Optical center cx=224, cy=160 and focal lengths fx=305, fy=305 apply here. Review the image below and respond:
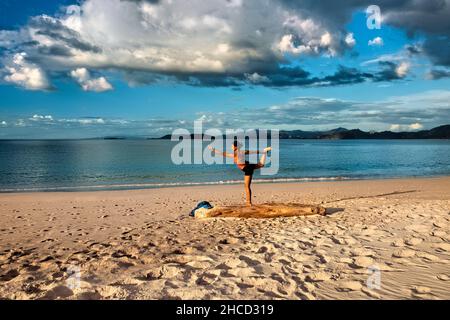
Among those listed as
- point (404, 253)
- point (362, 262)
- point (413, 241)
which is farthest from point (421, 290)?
point (413, 241)

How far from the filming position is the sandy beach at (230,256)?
5125mm

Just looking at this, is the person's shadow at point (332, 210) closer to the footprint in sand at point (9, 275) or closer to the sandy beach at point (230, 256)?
the sandy beach at point (230, 256)

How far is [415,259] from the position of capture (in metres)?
6.40

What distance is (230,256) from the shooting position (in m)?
6.84

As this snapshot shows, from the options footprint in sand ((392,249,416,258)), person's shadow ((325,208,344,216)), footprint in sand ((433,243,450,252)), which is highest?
footprint in sand ((433,243,450,252))

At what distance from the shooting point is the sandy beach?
A: 512 centimetres

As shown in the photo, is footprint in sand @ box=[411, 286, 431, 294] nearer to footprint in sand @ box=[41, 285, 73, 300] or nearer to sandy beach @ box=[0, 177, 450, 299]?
sandy beach @ box=[0, 177, 450, 299]

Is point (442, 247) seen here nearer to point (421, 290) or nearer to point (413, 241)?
point (413, 241)

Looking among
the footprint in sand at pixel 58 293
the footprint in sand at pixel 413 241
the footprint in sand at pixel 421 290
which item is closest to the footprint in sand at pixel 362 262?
the footprint in sand at pixel 421 290

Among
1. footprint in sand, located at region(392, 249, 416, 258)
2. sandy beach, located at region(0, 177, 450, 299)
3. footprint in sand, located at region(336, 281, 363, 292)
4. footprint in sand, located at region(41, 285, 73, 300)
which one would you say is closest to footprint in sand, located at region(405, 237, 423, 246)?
sandy beach, located at region(0, 177, 450, 299)

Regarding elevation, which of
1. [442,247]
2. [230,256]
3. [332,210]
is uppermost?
[442,247]

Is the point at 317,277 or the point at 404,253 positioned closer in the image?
the point at 317,277

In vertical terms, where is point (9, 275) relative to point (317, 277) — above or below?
below
